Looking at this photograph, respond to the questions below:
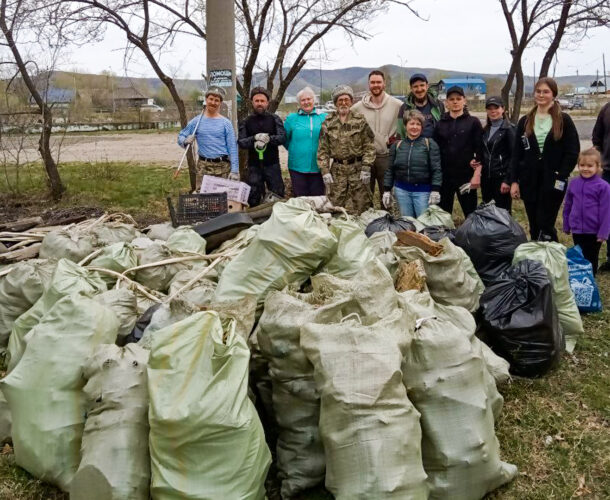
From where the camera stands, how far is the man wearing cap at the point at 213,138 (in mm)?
6133

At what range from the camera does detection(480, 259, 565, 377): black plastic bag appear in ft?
11.8

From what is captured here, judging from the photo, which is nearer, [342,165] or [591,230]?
[591,230]

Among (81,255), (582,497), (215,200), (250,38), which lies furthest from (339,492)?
(250,38)

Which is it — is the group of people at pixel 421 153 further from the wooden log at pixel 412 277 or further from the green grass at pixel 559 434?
the wooden log at pixel 412 277

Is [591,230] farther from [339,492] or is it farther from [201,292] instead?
[339,492]

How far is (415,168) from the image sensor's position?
5.51 m

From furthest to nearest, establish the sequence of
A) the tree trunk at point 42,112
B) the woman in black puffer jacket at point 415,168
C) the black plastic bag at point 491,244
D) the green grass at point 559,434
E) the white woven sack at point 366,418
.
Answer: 1. the tree trunk at point 42,112
2. the woman in black puffer jacket at point 415,168
3. the black plastic bag at point 491,244
4. the green grass at point 559,434
5. the white woven sack at point 366,418

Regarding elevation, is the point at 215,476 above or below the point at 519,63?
below

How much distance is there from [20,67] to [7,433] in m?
8.04

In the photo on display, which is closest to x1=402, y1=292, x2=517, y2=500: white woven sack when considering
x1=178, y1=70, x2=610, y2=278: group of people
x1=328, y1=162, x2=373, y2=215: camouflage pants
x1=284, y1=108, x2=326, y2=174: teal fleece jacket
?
x1=178, y1=70, x2=610, y2=278: group of people

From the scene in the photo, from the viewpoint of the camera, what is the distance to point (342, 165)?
606 cm

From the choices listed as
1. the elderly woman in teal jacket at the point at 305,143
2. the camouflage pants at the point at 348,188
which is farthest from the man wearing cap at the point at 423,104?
the elderly woman in teal jacket at the point at 305,143

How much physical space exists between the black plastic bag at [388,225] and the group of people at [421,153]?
0.86 meters

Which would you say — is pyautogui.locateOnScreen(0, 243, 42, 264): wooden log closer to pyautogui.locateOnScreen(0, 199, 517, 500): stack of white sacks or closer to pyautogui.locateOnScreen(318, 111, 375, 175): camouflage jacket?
pyautogui.locateOnScreen(0, 199, 517, 500): stack of white sacks
